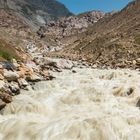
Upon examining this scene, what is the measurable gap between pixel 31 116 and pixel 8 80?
840 cm

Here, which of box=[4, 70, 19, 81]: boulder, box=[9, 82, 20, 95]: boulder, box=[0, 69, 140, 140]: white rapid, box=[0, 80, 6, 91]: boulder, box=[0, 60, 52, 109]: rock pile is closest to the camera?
box=[0, 69, 140, 140]: white rapid

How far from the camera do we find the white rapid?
64.7ft

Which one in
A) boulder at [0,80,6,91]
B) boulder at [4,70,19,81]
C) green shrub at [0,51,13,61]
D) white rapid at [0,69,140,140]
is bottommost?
white rapid at [0,69,140,140]

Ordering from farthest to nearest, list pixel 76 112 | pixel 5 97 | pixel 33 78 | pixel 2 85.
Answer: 1. pixel 33 78
2. pixel 2 85
3. pixel 5 97
4. pixel 76 112

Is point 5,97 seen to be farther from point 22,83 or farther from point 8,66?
point 8,66

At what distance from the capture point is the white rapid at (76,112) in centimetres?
1972

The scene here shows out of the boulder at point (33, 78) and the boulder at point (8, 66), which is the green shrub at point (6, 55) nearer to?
the boulder at point (8, 66)

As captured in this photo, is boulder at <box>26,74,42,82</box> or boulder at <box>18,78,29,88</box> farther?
boulder at <box>26,74,42,82</box>

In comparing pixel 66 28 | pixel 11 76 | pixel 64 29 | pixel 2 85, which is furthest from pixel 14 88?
pixel 66 28

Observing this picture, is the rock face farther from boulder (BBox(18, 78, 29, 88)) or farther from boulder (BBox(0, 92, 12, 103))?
boulder (BBox(0, 92, 12, 103))

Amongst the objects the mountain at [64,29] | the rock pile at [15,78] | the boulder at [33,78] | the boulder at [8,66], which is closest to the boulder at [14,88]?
the rock pile at [15,78]

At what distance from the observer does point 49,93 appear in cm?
2964

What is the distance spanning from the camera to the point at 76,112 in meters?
23.5

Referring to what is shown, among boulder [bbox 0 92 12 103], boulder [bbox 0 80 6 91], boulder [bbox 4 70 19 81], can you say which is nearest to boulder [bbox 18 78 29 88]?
boulder [bbox 4 70 19 81]
